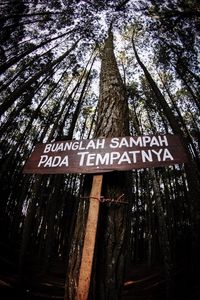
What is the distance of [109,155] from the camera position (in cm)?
146

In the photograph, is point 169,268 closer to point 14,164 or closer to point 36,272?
point 36,272

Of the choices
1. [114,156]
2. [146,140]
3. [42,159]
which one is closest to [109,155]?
[114,156]

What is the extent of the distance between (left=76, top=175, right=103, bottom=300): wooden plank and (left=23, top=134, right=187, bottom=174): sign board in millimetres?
133

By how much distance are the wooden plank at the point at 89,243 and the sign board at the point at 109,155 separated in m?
0.13

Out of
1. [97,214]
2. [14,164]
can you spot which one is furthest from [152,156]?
[14,164]

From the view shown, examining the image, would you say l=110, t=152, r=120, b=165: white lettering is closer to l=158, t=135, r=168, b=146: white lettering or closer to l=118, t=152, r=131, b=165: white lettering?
l=118, t=152, r=131, b=165: white lettering

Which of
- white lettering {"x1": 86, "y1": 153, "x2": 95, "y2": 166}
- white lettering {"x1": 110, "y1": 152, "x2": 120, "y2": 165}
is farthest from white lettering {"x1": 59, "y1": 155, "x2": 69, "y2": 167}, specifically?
white lettering {"x1": 110, "y1": 152, "x2": 120, "y2": 165}

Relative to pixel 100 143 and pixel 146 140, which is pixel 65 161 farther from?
pixel 146 140

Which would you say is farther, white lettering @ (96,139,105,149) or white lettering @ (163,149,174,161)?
white lettering @ (96,139,105,149)

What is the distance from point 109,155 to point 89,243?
55cm

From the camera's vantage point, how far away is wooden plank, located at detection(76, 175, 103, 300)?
1104 mm

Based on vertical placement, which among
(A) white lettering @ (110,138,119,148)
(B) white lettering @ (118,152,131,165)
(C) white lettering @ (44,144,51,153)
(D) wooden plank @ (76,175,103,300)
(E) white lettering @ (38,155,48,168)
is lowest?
(D) wooden plank @ (76,175,103,300)

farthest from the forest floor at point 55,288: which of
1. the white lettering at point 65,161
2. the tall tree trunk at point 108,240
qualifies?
the white lettering at point 65,161

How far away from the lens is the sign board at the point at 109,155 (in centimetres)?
140
